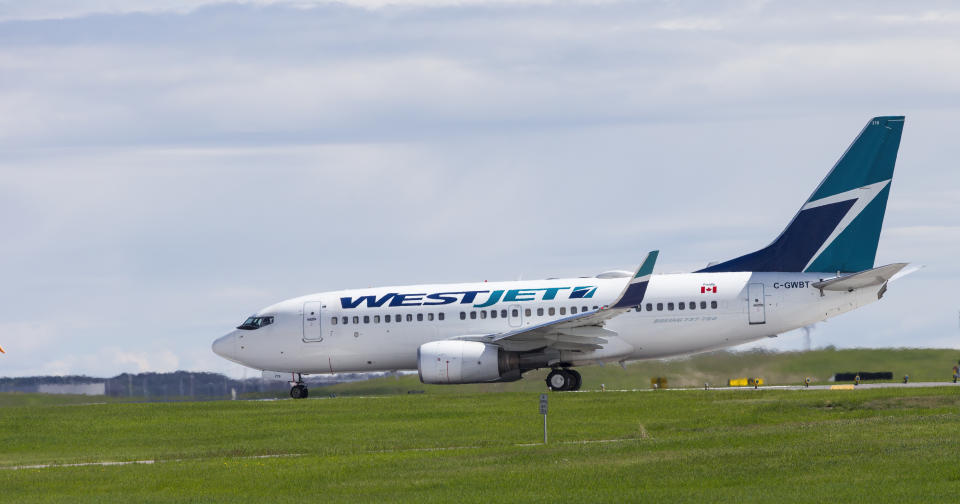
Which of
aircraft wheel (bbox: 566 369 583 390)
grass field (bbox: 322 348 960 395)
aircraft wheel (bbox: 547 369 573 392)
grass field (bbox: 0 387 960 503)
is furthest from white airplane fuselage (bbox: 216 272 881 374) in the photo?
grass field (bbox: 0 387 960 503)

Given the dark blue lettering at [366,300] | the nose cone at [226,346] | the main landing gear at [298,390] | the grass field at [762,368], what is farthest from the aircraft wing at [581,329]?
the nose cone at [226,346]

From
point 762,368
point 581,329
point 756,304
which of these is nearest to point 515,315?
point 581,329

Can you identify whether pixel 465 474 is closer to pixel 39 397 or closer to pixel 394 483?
pixel 394 483

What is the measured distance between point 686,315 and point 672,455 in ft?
58.1

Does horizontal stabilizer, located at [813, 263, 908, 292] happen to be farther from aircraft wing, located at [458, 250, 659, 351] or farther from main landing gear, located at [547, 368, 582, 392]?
main landing gear, located at [547, 368, 582, 392]

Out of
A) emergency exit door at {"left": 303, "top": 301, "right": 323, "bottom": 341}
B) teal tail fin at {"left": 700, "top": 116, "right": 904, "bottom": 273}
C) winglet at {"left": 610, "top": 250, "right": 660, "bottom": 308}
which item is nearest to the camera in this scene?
winglet at {"left": 610, "top": 250, "right": 660, "bottom": 308}

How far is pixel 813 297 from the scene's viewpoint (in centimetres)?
3781

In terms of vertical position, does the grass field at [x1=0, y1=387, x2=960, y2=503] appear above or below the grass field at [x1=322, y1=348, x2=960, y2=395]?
below

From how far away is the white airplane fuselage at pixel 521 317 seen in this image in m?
38.0

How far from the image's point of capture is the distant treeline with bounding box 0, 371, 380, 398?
46.8 meters

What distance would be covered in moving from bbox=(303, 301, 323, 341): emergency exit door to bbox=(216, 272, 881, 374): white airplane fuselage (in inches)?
1.3

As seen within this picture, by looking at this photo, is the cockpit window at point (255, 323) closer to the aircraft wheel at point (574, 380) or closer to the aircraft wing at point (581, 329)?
the aircraft wing at point (581, 329)

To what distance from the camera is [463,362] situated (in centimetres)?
3794

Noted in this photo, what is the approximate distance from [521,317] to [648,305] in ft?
13.1
